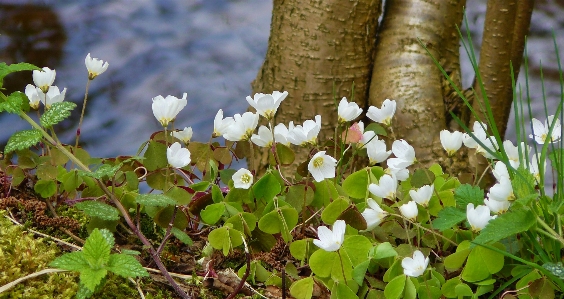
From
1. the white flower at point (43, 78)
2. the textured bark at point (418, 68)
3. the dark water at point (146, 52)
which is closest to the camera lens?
the white flower at point (43, 78)

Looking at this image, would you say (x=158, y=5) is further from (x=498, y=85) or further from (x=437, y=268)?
(x=437, y=268)

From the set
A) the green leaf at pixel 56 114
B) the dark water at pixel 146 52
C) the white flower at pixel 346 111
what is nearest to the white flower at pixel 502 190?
the white flower at pixel 346 111

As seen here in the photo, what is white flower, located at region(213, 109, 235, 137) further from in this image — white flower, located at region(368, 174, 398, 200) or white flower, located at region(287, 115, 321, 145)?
white flower, located at region(368, 174, 398, 200)

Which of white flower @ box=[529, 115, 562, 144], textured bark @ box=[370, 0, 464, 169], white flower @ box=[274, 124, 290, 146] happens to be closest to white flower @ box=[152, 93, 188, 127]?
white flower @ box=[274, 124, 290, 146]

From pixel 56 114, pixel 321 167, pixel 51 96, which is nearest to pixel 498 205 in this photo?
pixel 321 167

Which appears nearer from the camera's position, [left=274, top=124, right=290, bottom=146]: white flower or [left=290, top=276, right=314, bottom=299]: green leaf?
[left=290, top=276, right=314, bottom=299]: green leaf

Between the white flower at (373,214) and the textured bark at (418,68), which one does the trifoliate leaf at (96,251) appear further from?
the textured bark at (418,68)

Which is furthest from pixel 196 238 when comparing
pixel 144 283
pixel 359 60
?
pixel 359 60
